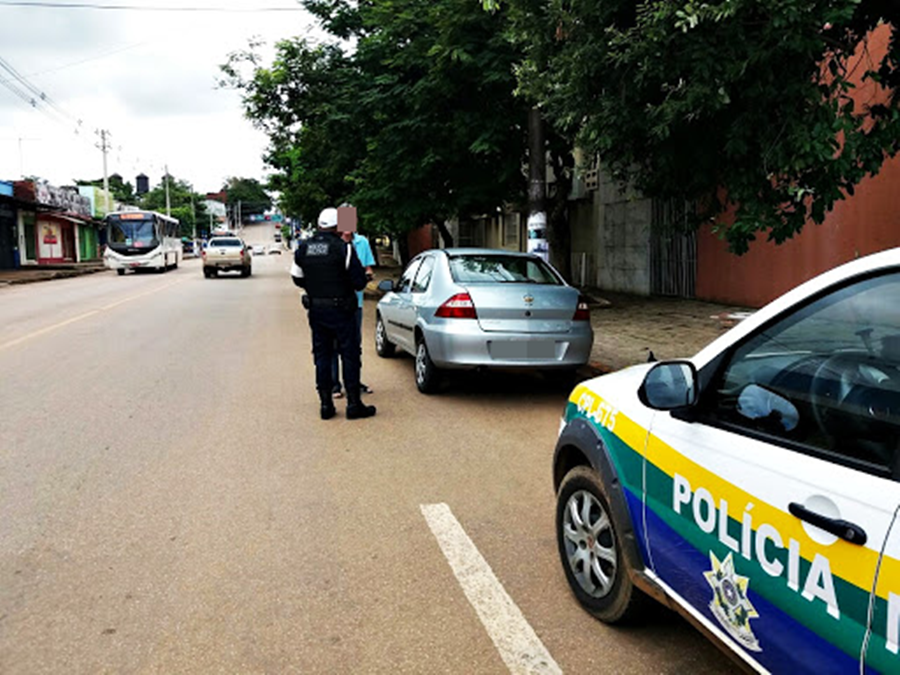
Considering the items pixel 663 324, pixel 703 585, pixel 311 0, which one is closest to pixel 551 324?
pixel 703 585

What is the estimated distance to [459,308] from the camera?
7.21 metres

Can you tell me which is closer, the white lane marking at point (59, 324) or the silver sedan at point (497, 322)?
the silver sedan at point (497, 322)

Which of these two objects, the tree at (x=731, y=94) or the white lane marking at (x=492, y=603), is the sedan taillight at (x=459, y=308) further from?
the white lane marking at (x=492, y=603)

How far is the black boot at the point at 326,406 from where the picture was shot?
6.77m

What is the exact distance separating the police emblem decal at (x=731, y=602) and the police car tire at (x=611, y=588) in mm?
599

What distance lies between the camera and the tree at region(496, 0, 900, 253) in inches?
221

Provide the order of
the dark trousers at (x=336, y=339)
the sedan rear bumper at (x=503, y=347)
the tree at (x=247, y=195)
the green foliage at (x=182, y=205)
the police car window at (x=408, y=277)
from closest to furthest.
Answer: the dark trousers at (x=336, y=339) → the sedan rear bumper at (x=503, y=347) → the police car window at (x=408, y=277) → the green foliage at (x=182, y=205) → the tree at (x=247, y=195)

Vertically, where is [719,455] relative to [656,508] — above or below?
above

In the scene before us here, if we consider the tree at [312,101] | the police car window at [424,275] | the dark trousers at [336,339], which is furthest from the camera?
the tree at [312,101]

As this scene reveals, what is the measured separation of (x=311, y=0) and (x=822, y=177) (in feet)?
49.0

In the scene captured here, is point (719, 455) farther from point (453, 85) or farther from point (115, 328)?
point (115, 328)

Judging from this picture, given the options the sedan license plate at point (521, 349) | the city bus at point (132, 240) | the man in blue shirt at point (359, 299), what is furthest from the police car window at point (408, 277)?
the city bus at point (132, 240)

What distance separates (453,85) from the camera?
500 inches

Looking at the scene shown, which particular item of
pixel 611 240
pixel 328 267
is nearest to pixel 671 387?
pixel 328 267
